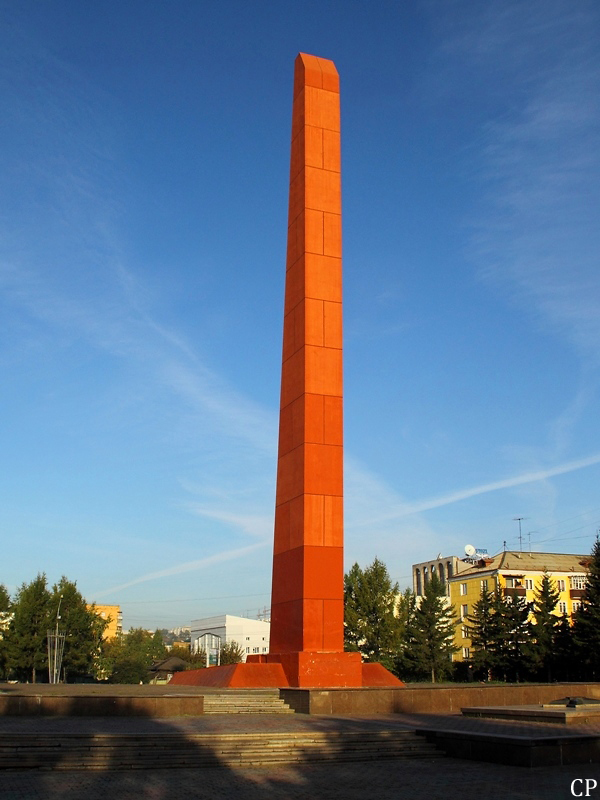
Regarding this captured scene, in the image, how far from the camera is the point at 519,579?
180 ft

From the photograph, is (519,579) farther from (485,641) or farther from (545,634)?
(545,634)

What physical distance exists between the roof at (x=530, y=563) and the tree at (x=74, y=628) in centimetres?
2659

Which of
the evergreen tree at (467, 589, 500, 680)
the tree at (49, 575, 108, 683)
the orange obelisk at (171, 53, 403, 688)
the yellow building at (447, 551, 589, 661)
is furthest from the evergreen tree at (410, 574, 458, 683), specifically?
the orange obelisk at (171, 53, 403, 688)

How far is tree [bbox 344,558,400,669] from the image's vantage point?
45.7 metres

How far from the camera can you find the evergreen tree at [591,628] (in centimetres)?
3447

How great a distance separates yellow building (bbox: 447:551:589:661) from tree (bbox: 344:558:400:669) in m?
9.34

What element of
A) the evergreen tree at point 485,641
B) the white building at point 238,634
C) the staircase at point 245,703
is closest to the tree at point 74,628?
the evergreen tree at point 485,641

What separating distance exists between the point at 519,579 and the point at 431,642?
1263cm

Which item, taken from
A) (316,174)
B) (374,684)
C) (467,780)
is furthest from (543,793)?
(316,174)

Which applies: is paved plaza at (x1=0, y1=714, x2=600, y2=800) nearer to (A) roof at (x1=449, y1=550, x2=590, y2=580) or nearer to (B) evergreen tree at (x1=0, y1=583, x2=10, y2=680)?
(B) evergreen tree at (x1=0, y1=583, x2=10, y2=680)

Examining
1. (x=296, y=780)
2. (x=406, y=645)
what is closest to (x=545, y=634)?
(x=406, y=645)

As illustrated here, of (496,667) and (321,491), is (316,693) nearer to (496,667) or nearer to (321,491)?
(321,491)

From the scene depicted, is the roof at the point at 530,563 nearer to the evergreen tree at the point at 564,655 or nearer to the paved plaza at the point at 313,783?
the evergreen tree at the point at 564,655

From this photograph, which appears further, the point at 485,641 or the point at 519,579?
the point at 519,579
